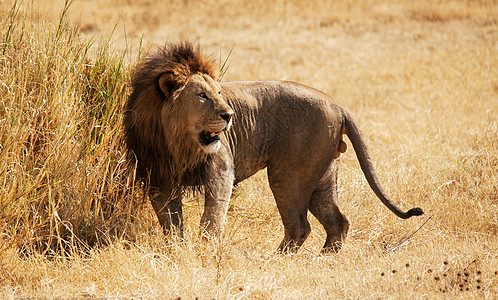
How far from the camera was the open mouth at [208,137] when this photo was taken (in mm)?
4168

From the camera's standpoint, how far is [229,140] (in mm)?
4613

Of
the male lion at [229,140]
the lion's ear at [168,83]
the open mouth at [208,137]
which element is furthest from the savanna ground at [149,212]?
the open mouth at [208,137]

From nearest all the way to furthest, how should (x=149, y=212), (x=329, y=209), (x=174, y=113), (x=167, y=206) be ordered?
(x=174, y=113)
(x=167, y=206)
(x=149, y=212)
(x=329, y=209)

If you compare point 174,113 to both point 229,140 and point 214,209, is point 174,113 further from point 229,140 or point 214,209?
point 214,209

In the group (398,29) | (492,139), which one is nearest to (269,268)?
(492,139)

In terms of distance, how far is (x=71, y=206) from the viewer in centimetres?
441

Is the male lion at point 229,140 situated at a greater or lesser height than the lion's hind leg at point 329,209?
greater

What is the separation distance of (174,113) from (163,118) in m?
0.09

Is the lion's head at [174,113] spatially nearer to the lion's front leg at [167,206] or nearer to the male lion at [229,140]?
the male lion at [229,140]

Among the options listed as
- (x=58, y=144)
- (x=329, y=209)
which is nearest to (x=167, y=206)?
(x=58, y=144)

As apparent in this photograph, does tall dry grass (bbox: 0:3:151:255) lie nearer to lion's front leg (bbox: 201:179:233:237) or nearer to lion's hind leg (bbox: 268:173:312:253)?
lion's front leg (bbox: 201:179:233:237)

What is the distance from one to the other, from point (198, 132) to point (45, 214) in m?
1.20

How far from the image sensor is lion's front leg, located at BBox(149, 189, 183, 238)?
14.5 ft

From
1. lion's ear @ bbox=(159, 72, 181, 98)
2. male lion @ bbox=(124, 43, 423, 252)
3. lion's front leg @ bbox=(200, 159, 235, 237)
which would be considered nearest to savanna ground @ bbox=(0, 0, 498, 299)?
lion's front leg @ bbox=(200, 159, 235, 237)
